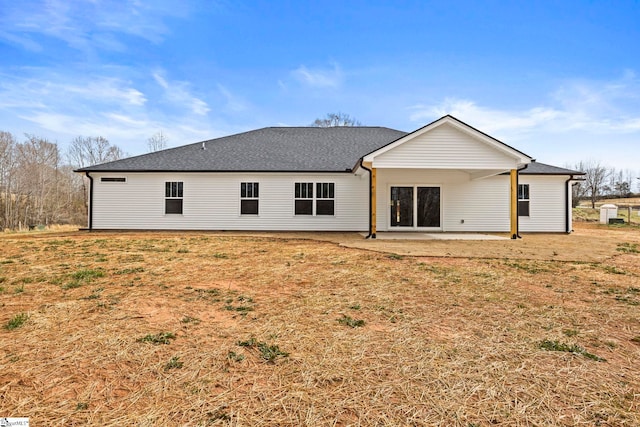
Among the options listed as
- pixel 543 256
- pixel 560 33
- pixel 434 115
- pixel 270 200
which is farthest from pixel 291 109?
pixel 543 256

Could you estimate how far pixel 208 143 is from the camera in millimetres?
17656

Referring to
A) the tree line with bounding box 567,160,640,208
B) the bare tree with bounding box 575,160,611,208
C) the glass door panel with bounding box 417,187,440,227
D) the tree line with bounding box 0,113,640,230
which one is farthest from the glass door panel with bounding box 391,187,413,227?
the bare tree with bounding box 575,160,611,208

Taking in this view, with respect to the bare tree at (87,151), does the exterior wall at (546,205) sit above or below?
below

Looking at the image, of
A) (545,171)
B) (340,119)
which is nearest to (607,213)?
(545,171)

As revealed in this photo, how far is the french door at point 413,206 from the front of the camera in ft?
49.4

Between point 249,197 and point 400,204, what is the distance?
23.9ft

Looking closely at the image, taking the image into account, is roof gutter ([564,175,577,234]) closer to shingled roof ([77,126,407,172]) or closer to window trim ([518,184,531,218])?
window trim ([518,184,531,218])

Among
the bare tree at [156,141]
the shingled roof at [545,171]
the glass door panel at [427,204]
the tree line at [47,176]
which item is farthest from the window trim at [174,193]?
the bare tree at [156,141]

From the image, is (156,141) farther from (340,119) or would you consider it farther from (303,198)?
(303,198)

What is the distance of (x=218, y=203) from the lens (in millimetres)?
15023

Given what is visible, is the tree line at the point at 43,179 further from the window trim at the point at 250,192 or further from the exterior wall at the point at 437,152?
the exterior wall at the point at 437,152

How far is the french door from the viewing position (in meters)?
15.0

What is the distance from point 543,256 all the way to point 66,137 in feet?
144

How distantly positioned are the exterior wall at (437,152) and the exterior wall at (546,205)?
518 centimetres
